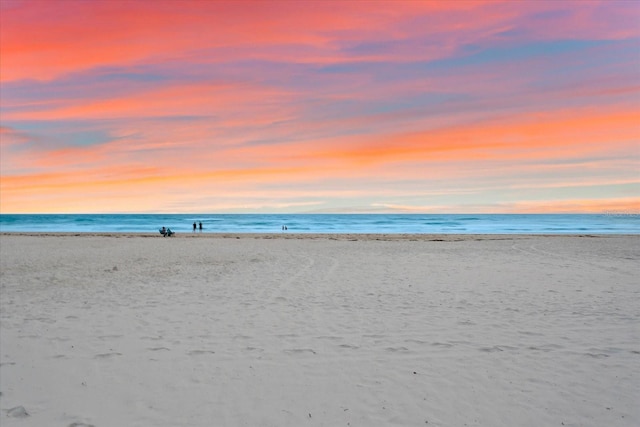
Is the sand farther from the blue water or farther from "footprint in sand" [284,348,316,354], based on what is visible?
the blue water

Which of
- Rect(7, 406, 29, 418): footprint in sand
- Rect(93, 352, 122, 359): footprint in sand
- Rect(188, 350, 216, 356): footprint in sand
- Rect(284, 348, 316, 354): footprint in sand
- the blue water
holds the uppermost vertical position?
the blue water

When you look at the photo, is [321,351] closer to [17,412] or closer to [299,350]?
[299,350]

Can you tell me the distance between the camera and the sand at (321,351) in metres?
5.93

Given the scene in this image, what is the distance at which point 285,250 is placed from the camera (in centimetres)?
2708

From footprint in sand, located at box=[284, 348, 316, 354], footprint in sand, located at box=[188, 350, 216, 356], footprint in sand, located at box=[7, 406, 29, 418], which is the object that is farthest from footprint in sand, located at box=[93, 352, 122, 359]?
footprint in sand, located at box=[284, 348, 316, 354]

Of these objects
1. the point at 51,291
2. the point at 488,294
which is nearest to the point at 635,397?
the point at 488,294

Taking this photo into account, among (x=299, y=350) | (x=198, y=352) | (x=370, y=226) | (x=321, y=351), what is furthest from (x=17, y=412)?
(x=370, y=226)

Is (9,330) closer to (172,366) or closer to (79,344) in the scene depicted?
(79,344)

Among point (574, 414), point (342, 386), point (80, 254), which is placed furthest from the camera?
point (80, 254)

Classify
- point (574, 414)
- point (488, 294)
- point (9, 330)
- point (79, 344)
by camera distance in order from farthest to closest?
point (488, 294), point (9, 330), point (79, 344), point (574, 414)

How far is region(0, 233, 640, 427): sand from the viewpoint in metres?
5.93

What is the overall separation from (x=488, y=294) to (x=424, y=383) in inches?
288

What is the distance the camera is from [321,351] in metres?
8.09

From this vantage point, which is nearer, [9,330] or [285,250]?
[9,330]
